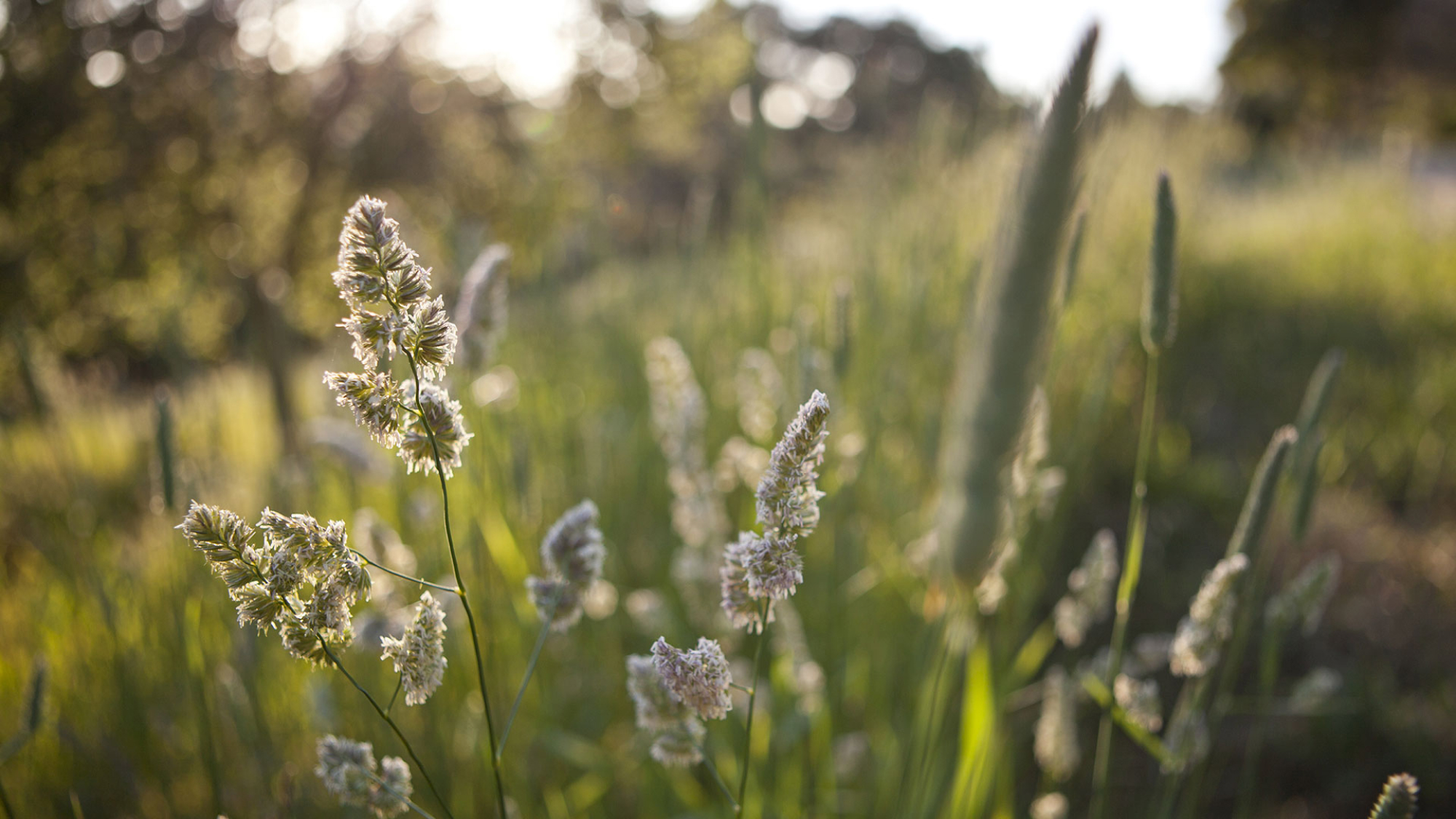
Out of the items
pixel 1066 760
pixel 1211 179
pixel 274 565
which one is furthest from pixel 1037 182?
pixel 1211 179

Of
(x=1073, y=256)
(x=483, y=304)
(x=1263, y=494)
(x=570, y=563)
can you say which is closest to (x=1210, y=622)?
(x=1263, y=494)

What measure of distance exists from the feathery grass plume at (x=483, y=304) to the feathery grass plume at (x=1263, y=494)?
3.36ft

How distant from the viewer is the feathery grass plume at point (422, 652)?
559 millimetres

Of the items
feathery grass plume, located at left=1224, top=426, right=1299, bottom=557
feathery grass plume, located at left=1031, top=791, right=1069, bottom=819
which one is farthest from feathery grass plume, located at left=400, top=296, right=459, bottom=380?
feathery grass plume, located at left=1031, top=791, right=1069, bottom=819

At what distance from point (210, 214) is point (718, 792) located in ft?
17.0

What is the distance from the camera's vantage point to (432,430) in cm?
55

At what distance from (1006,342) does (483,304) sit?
85cm

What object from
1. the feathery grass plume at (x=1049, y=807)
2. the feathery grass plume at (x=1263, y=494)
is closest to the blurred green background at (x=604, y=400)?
the feathery grass plume at (x=1049, y=807)

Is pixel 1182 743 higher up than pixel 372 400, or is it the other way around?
pixel 372 400

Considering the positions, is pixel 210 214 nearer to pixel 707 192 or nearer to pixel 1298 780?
pixel 707 192

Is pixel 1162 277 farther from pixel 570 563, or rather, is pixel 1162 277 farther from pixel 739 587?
pixel 570 563

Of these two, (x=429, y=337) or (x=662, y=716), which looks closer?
(x=429, y=337)

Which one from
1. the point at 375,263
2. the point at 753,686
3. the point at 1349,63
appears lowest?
the point at 753,686

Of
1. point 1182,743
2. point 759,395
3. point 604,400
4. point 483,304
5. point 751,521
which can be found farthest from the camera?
point 604,400
